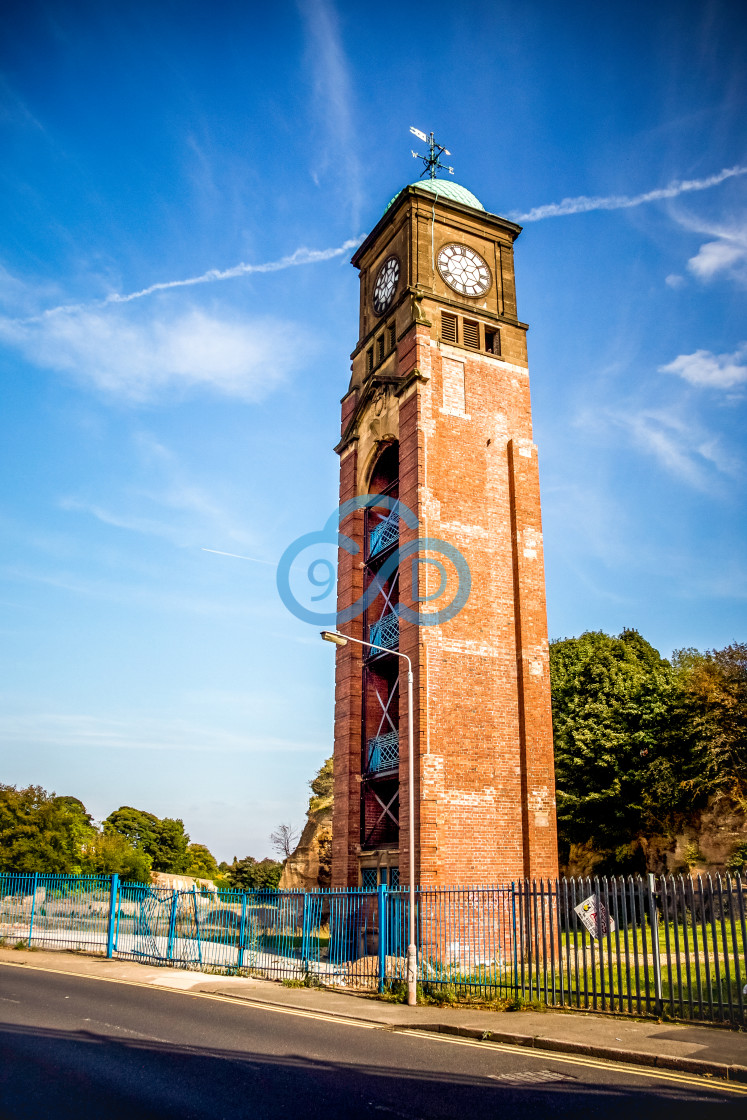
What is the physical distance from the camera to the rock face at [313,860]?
40.2 metres

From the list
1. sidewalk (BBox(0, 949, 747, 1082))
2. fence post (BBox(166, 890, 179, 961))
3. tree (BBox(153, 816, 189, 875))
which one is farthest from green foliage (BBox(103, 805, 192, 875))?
sidewalk (BBox(0, 949, 747, 1082))

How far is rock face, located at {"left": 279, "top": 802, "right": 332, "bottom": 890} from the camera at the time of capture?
40.2 meters

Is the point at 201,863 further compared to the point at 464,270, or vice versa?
the point at 201,863

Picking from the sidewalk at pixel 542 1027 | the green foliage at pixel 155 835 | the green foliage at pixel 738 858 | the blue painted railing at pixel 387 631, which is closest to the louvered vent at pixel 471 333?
the blue painted railing at pixel 387 631

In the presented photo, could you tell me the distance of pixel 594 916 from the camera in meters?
14.1

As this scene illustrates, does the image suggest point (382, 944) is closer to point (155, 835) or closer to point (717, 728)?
point (717, 728)

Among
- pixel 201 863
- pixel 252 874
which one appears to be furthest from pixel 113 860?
pixel 201 863

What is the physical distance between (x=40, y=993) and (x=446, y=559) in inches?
577

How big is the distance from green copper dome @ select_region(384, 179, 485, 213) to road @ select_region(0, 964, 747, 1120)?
26749 mm

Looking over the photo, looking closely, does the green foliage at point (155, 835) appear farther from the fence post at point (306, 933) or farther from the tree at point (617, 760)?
the fence post at point (306, 933)

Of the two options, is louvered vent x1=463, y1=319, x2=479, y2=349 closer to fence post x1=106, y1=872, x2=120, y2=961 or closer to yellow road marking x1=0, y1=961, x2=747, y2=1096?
fence post x1=106, y1=872, x2=120, y2=961

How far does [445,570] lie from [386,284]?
12122 mm

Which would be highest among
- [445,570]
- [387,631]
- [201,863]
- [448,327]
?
[448,327]

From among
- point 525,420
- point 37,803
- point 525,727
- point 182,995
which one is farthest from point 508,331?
point 37,803
